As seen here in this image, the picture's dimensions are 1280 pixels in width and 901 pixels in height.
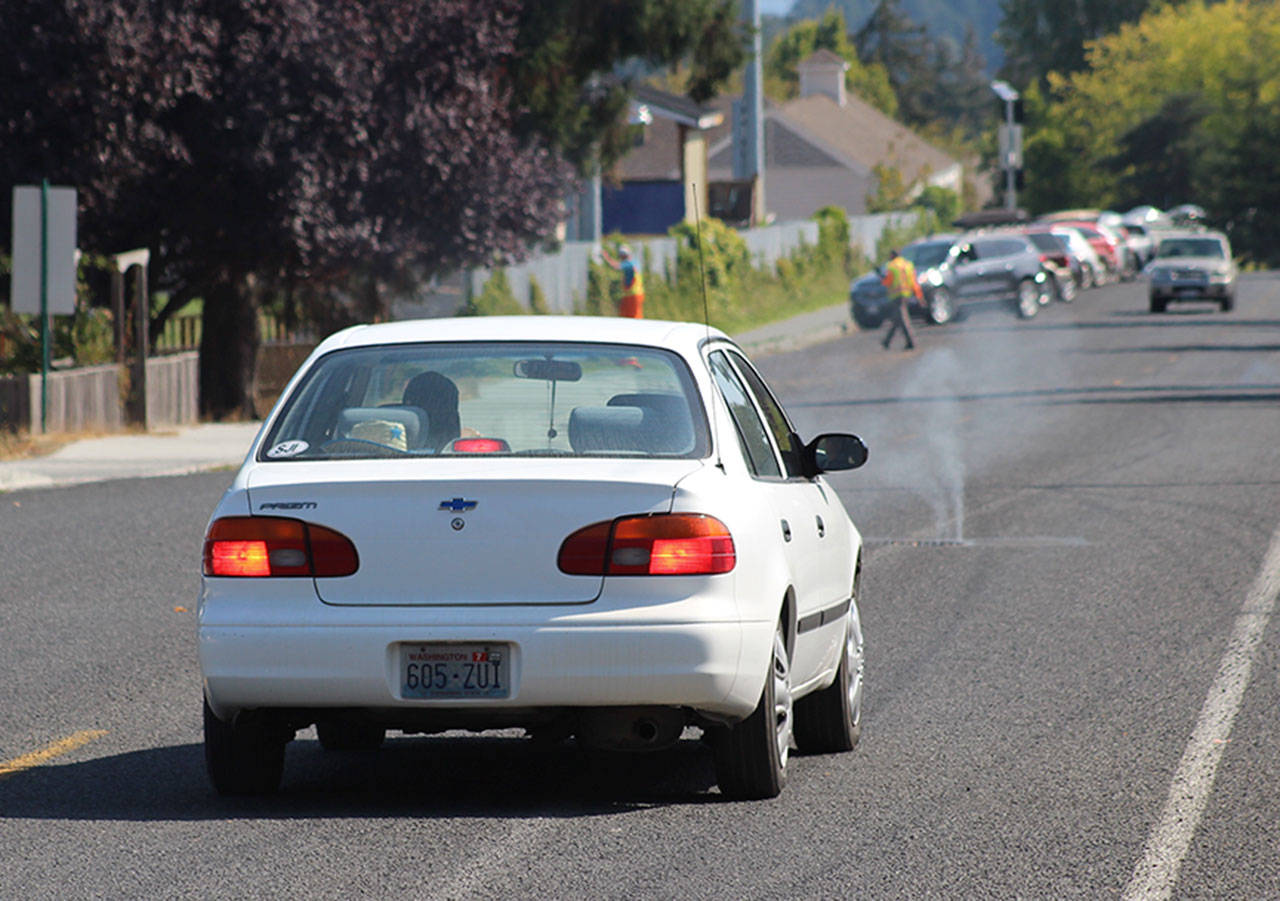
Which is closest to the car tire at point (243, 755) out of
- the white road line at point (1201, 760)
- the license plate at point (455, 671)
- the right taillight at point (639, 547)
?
the license plate at point (455, 671)

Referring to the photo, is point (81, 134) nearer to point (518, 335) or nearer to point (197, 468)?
point (197, 468)

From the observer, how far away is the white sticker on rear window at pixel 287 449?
6812 millimetres

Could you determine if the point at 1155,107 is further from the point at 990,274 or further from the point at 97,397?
the point at 97,397

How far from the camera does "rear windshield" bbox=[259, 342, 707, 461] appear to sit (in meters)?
6.82

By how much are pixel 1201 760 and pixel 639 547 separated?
2.47 m

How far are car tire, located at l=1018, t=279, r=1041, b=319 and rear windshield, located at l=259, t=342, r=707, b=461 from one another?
40.7 meters

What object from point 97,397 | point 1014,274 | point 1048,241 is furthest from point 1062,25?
point 97,397

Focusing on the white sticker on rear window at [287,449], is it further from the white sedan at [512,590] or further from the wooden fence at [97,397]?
the wooden fence at [97,397]

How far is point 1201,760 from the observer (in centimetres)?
765

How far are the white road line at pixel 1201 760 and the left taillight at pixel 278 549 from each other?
2449 mm

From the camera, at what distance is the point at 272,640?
642 centimetres

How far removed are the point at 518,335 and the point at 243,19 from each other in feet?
63.5

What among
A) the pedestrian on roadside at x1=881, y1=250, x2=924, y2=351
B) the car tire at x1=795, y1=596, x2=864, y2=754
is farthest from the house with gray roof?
the car tire at x1=795, y1=596, x2=864, y2=754

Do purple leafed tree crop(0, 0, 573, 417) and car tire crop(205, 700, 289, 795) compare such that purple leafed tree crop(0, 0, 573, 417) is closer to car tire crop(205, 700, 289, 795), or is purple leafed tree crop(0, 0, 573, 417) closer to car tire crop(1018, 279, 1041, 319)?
car tire crop(205, 700, 289, 795)
